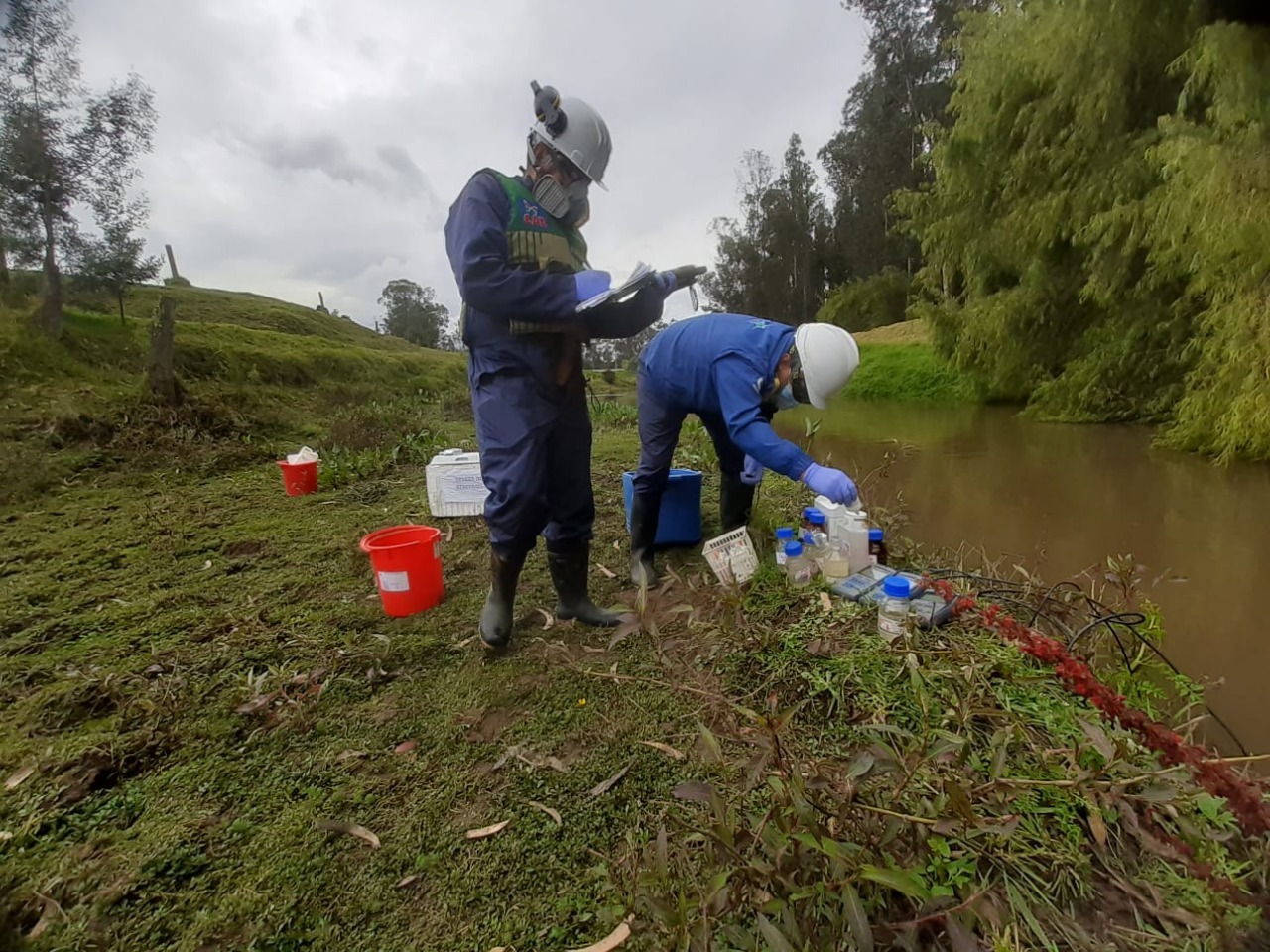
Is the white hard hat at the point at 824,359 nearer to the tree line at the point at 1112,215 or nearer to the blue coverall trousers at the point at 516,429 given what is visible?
the blue coverall trousers at the point at 516,429

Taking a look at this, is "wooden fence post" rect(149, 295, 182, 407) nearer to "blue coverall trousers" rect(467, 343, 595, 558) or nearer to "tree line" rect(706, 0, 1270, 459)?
"blue coverall trousers" rect(467, 343, 595, 558)

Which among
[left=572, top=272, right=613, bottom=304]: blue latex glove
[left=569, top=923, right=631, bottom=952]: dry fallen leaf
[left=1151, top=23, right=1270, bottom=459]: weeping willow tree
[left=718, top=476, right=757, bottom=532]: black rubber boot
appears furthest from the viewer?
[left=1151, top=23, right=1270, bottom=459]: weeping willow tree

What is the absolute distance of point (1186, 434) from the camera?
19.2 feet

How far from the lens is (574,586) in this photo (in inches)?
103

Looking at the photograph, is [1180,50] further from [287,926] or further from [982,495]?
[287,926]

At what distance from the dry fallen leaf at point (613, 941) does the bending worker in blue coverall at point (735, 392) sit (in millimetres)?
1461

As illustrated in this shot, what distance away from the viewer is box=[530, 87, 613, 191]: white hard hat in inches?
87.0

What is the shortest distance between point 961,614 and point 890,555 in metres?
1.07

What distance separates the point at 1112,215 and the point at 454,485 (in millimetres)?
8074

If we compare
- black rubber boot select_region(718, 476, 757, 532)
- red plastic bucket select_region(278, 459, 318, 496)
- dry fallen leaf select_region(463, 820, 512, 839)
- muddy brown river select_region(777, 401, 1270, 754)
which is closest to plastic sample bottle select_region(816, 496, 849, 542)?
black rubber boot select_region(718, 476, 757, 532)

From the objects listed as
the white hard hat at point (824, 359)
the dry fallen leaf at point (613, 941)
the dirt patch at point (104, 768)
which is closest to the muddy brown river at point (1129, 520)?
the white hard hat at point (824, 359)

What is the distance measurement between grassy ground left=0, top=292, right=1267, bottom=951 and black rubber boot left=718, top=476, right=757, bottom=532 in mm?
413

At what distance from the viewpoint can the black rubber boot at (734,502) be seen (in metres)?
3.37

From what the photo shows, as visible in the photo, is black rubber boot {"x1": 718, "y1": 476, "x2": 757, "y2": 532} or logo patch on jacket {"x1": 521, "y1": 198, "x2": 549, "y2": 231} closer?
logo patch on jacket {"x1": 521, "y1": 198, "x2": 549, "y2": 231}
